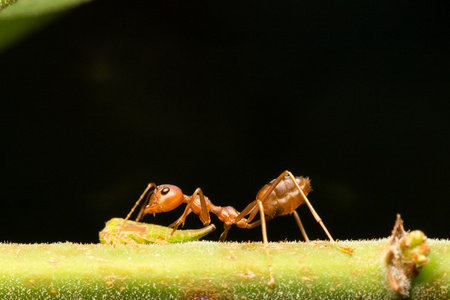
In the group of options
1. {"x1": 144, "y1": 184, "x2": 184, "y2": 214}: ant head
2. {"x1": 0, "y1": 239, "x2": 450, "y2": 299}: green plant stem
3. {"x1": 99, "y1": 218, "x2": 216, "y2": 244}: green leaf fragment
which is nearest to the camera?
{"x1": 0, "y1": 239, "x2": 450, "y2": 299}: green plant stem

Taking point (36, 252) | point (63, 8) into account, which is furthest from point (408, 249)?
point (63, 8)

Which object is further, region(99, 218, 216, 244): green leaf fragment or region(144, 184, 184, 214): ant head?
region(144, 184, 184, 214): ant head

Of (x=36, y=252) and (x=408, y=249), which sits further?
(x=36, y=252)

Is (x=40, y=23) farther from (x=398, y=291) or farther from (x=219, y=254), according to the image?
(x=398, y=291)

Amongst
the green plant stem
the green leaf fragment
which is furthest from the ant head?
the green plant stem

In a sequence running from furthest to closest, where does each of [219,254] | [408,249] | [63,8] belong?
1. [63,8]
2. [219,254]
3. [408,249]

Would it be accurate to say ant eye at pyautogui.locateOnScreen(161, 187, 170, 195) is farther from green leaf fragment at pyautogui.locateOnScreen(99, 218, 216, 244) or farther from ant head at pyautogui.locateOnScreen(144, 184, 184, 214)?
green leaf fragment at pyautogui.locateOnScreen(99, 218, 216, 244)

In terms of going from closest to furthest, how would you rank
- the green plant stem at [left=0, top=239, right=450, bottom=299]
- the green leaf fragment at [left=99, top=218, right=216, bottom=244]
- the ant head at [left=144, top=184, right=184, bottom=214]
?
the green plant stem at [left=0, top=239, right=450, bottom=299]
the green leaf fragment at [left=99, top=218, right=216, bottom=244]
the ant head at [left=144, top=184, right=184, bottom=214]

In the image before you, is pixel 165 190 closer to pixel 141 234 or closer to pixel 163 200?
pixel 163 200

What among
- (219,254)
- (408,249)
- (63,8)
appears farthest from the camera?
(63,8)
